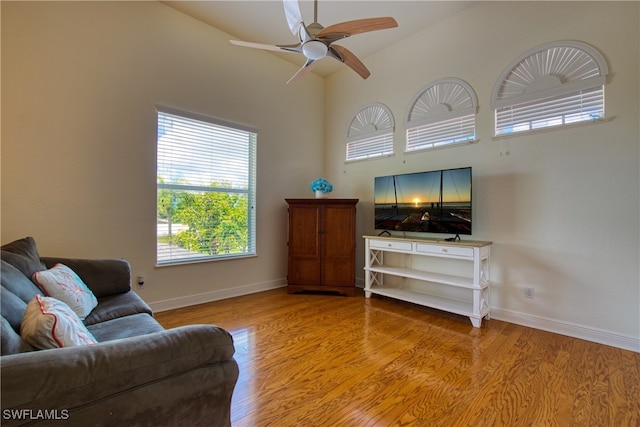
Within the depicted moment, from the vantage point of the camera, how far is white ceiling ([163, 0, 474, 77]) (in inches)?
125

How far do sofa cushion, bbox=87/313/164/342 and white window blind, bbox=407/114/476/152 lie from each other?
3.47 metres

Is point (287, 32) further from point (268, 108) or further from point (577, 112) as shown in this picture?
point (577, 112)

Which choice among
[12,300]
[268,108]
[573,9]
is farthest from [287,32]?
[12,300]

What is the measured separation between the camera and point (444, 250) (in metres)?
3.09

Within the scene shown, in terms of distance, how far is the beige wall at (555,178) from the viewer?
2406 mm

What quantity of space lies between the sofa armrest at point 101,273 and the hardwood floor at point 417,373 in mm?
729

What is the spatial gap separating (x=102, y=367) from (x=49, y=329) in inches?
17.1

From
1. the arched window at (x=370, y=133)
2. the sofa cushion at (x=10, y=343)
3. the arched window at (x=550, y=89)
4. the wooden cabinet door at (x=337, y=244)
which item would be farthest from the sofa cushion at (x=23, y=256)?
the arched window at (x=550, y=89)

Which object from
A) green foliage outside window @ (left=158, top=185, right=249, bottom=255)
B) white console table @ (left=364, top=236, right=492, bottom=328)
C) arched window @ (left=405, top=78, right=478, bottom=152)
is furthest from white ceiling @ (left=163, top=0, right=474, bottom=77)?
white console table @ (left=364, top=236, right=492, bottom=328)

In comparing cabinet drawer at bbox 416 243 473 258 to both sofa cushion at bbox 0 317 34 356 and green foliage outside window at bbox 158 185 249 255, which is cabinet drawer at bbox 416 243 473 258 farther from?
sofa cushion at bbox 0 317 34 356

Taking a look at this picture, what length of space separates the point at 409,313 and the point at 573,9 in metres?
3.42

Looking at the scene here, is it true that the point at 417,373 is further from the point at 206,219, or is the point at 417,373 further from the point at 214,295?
the point at 206,219

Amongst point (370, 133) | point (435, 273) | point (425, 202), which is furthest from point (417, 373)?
point (370, 133)

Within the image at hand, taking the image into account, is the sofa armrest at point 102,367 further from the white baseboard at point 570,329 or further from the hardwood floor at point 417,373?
the white baseboard at point 570,329
